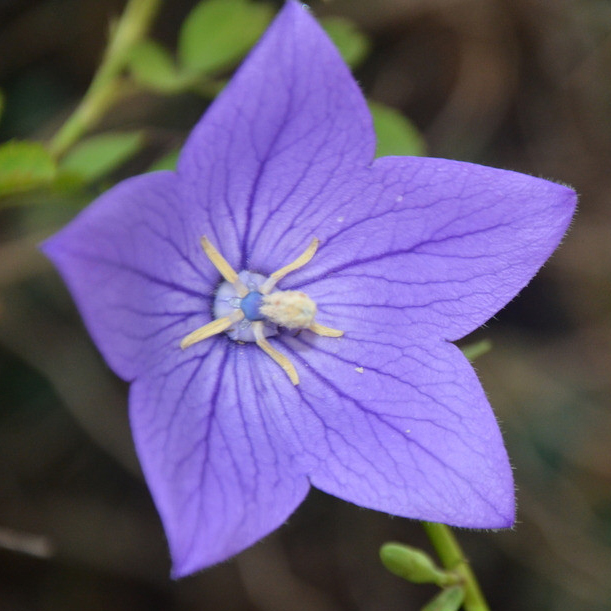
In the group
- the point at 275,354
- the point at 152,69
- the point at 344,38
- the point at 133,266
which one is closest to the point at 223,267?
the point at 275,354

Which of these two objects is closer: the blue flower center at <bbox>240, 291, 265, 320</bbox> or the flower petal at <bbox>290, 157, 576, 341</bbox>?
the flower petal at <bbox>290, 157, 576, 341</bbox>

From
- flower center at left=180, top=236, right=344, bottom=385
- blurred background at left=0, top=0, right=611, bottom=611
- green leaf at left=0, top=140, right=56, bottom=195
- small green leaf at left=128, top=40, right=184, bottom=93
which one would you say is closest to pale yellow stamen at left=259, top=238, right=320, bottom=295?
flower center at left=180, top=236, right=344, bottom=385

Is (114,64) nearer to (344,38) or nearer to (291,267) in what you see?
(344,38)

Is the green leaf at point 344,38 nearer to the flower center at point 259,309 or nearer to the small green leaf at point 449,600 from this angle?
the flower center at point 259,309

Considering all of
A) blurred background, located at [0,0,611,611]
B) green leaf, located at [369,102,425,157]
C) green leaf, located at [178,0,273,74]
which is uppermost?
green leaf, located at [178,0,273,74]

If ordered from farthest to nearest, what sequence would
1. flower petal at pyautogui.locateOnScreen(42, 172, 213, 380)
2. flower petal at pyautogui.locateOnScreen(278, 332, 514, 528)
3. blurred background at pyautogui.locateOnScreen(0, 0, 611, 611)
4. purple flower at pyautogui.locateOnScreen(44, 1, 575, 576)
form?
blurred background at pyautogui.locateOnScreen(0, 0, 611, 611) < flower petal at pyautogui.locateOnScreen(278, 332, 514, 528) < purple flower at pyautogui.locateOnScreen(44, 1, 575, 576) < flower petal at pyautogui.locateOnScreen(42, 172, 213, 380)

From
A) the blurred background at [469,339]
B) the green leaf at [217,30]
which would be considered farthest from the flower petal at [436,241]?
the blurred background at [469,339]

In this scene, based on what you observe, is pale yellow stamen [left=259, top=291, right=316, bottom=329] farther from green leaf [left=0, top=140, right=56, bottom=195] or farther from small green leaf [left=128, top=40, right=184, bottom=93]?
small green leaf [left=128, top=40, right=184, bottom=93]

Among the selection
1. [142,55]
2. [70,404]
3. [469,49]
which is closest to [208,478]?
[142,55]
